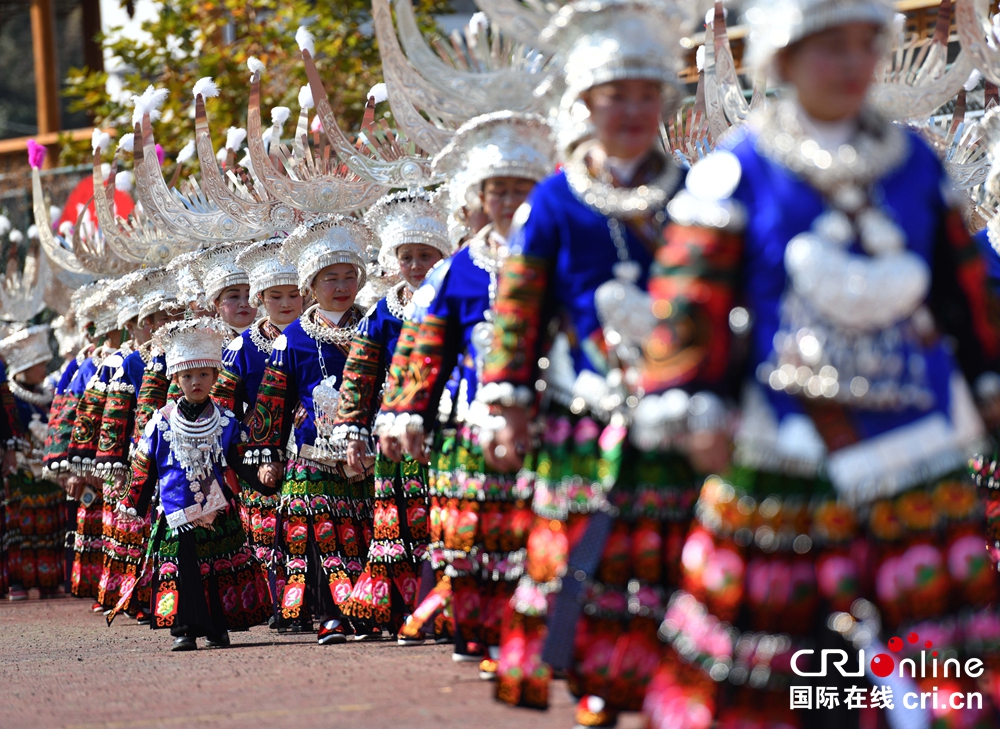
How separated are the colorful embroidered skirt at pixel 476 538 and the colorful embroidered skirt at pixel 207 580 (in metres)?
2.74

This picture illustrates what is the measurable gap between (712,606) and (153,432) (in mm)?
6057

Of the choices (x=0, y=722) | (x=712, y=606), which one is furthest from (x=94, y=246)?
(x=712, y=606)

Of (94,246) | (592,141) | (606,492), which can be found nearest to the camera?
(606,492)

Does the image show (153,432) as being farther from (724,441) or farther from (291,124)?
(291,124)

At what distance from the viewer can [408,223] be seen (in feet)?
28.4

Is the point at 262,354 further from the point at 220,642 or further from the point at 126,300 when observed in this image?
the point at 126,300

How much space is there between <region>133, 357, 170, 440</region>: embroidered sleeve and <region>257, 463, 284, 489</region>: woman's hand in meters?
1.51

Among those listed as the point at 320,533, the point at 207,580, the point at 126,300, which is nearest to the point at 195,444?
the point at 207,580

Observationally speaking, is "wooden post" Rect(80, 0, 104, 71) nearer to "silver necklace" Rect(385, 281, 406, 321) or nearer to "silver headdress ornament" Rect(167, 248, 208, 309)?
"silver headdress ornament" Rect(167, 248, 208, 309)

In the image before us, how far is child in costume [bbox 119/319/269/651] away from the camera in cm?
884

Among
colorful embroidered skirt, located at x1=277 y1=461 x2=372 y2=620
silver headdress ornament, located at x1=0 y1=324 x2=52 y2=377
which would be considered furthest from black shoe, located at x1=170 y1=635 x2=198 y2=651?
silver headdress ornament, located at x1=0 y1=324 x2=52 y2=377

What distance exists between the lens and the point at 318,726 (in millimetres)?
5637

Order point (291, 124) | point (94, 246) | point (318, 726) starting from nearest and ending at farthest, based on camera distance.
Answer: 1. point (318, 726)
2. point (94, 246)
3. point (291, 124)

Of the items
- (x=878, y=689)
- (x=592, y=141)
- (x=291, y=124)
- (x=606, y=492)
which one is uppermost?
(x=291, y=124)
